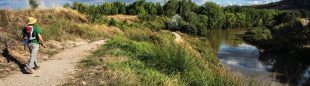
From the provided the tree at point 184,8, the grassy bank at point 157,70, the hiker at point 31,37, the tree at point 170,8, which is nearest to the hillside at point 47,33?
the hiker at point 31,37

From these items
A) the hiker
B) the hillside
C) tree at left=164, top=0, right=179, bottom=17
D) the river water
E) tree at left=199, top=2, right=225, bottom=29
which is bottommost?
tree at left=199, top=2, right=225, bottom=29

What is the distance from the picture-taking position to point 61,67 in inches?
682

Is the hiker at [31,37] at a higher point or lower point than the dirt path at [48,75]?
higher

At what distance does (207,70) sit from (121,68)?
275cm

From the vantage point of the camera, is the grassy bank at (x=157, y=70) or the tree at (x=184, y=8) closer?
the grassy bank at (x=157, y=70)

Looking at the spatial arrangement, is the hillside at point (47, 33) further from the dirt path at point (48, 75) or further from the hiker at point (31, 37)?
the hiker at point (31, 37)

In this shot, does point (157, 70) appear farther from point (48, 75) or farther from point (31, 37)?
point (31, 37)

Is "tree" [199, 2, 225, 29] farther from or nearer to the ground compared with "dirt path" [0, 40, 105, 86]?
nearer to the ground

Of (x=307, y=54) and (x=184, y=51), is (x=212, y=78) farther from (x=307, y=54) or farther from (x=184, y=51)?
(x=307, y=54)

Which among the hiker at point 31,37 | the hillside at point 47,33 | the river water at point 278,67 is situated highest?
the hiker at point 31,37

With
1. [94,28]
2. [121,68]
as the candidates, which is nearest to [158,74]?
[121,68]

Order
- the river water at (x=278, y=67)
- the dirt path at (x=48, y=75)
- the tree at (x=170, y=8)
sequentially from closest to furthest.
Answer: the dirt path at (x=48, y=75) → the river water at (x=278, y=67) → the tree at (x=170, y=8)

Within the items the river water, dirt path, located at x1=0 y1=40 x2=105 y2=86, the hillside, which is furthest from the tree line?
dirt path, located at x1=0 y1=40 x2=105 y2=86

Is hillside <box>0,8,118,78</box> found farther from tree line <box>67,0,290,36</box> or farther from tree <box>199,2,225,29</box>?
tree <box>199,2,225,29</box>
